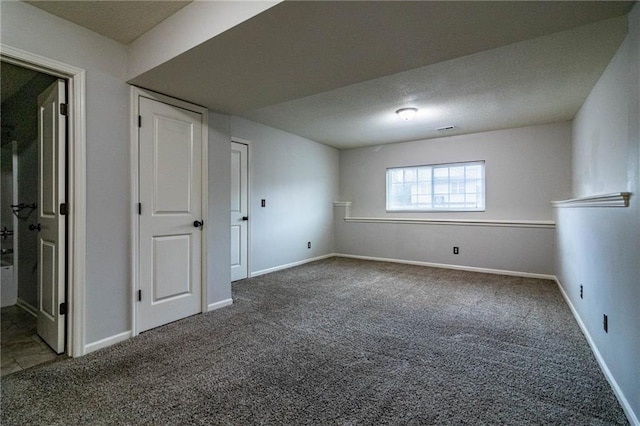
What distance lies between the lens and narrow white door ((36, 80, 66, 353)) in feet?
6.99

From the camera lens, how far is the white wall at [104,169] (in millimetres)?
→ 2119

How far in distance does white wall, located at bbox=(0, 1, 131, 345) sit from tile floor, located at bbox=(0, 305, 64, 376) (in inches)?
13.8

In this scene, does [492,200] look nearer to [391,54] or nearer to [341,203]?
[341,203]

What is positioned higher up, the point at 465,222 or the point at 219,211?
the point at 219,211

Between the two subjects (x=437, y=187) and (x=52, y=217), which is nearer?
(x=52, y=217)

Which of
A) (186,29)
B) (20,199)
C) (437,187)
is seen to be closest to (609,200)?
(186,29)

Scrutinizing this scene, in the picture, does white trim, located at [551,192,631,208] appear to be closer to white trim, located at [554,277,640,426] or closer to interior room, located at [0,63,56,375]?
white trim, located at [554,277,640,426]

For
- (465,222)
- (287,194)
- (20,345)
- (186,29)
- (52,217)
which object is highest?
(186,29)

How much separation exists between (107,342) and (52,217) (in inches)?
40.3

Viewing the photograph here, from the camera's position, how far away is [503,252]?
15.4ft

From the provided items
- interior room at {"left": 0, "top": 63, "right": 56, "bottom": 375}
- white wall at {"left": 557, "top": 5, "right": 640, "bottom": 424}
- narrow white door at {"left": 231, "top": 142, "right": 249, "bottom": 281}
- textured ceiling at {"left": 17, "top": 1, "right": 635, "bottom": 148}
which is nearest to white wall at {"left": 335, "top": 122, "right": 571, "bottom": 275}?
textured ceiling at {"left": 17, "top": 1, "right": 635, "bottom": 148}

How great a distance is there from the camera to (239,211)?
4297 mm

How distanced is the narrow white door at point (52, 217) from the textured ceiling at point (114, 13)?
46 cm

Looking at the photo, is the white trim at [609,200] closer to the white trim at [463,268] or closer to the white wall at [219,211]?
the white trim at [463,268]
